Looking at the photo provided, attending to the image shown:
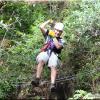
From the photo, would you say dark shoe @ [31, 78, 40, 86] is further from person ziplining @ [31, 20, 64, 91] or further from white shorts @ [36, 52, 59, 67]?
white shorts @ [36, 52, 59, 67]

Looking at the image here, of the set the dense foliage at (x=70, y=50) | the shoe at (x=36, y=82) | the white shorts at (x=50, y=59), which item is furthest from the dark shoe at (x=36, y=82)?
the dense foliage at (x=70, y=50)

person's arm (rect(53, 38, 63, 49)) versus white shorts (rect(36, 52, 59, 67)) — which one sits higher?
person's arm (rect(53, 38, 63, 49))

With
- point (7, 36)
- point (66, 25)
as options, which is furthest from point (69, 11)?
point (7, 36)

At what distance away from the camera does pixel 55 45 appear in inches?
346

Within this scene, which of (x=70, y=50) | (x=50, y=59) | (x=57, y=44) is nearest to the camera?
(x=57, y=44)

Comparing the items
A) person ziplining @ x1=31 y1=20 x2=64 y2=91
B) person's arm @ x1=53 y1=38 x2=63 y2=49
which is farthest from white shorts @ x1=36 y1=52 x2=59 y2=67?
person's arm @ x1=53 y1=38 x2=63 y2=49

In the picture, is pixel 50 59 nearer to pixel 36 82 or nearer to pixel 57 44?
pixel 57 44

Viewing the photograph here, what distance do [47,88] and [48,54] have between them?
963 mm

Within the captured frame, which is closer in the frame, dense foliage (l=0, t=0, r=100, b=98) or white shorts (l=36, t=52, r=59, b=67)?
white shorts (l=36, t=52, r=59, b=67)

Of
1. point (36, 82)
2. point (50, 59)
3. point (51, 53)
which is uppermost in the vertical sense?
point (51, 53)

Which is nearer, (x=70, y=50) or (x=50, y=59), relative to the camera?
(x=50, y=59)

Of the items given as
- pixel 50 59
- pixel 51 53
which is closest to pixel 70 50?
pixel 51 53

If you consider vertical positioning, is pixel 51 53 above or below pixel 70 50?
below

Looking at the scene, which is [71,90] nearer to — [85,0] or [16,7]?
[85,0]
